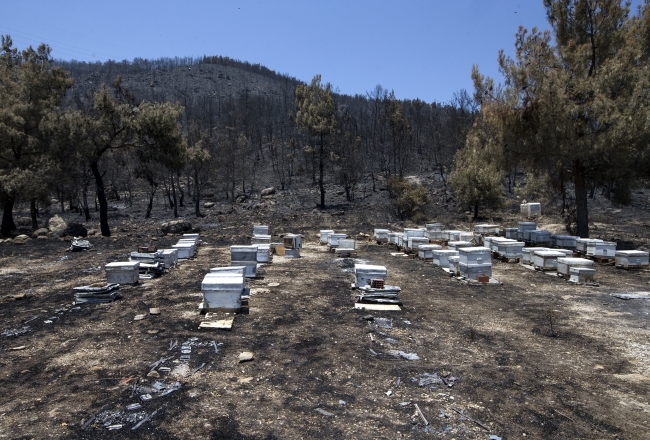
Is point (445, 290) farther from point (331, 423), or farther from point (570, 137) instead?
point (570, 137)

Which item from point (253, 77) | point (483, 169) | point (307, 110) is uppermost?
point (253, 77)

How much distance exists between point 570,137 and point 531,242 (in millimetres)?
4816

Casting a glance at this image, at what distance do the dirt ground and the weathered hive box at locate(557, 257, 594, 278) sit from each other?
3.66 ft

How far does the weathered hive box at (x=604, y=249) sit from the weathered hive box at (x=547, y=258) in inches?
95.3

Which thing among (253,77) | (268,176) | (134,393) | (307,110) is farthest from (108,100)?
(253,77)

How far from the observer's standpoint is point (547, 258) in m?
13.7

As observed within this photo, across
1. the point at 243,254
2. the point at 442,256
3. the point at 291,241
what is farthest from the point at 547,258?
the point at 243,254

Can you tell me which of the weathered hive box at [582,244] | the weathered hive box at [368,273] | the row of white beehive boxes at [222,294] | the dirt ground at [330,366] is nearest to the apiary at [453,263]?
the dirt ground at [330,366]

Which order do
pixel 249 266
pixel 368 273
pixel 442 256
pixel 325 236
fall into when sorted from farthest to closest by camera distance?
pixel 325 236 → pixel 442 256 → pixel 249 266 → pixel 368 273

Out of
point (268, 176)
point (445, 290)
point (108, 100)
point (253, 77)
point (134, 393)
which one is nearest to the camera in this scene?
point (134, 393)

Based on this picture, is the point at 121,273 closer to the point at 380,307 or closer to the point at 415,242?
the point at 380,307

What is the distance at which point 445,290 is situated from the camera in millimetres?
11609

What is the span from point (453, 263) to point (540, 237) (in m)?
6.77

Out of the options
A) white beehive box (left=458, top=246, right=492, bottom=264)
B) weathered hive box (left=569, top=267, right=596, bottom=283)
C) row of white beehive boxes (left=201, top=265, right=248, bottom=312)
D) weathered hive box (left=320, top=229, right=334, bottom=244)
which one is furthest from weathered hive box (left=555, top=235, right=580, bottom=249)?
row of white beehive boxes (left=201, top=265, right=248, bottom=312)
